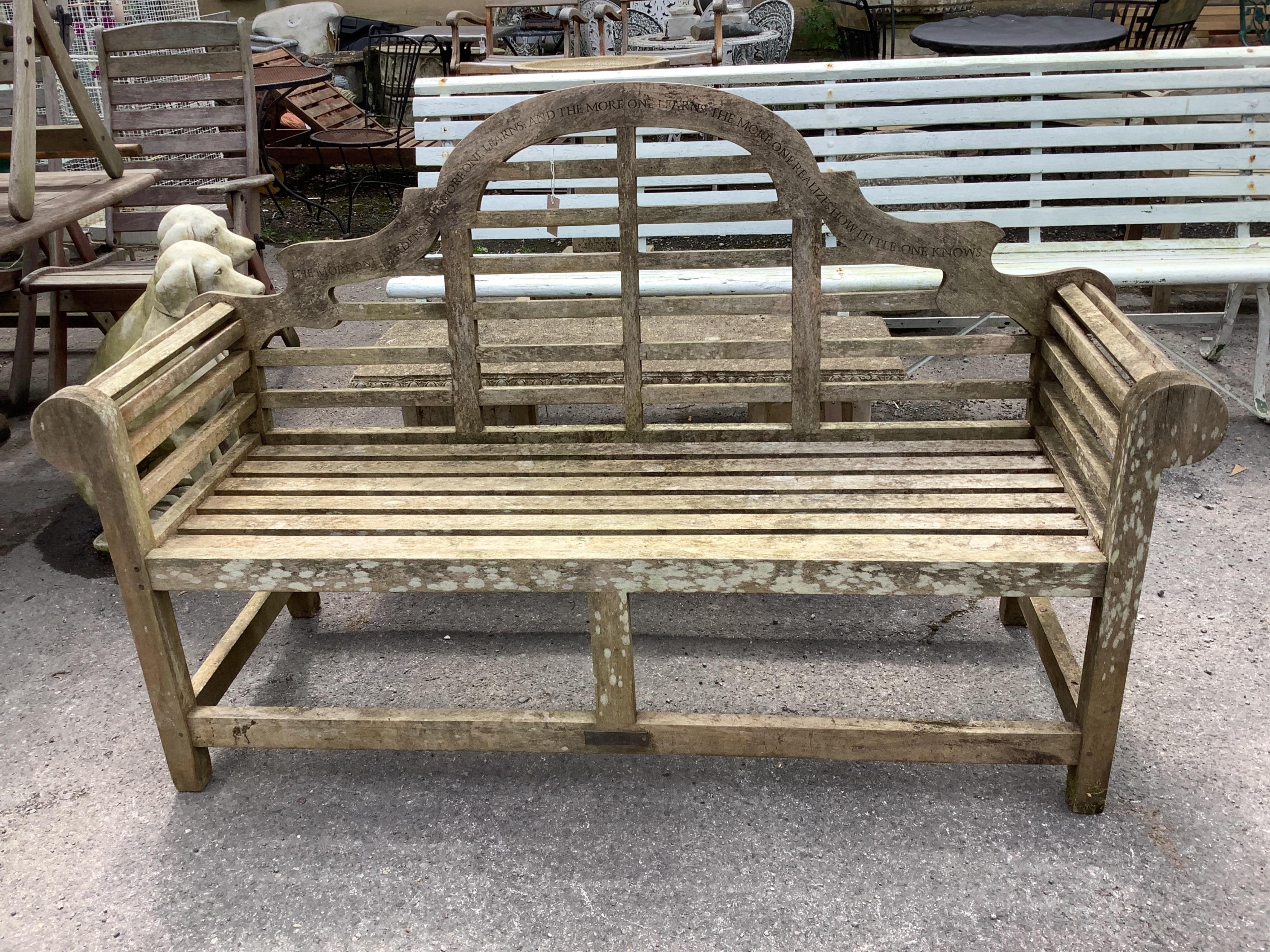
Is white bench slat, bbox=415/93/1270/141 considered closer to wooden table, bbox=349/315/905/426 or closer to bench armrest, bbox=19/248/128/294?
wooden table, bbox=349/315/905/426

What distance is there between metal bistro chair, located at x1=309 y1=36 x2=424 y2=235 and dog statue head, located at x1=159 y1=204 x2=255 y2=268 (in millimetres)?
3454

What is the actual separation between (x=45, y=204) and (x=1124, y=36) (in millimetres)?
5211

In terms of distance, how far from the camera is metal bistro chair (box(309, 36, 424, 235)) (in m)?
7.25

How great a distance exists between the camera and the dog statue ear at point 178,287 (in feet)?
10.0

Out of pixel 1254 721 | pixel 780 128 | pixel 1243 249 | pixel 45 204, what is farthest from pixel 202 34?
pixel 1254 721

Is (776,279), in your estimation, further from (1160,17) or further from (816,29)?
(816,29)

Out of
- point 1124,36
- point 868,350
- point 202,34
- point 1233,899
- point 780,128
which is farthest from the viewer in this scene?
point 1124,36

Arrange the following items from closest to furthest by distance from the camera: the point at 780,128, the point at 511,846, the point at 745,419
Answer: the point at 511,846 → the point at 780,128 → the point at 745,419

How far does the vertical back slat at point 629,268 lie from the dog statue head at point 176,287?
117cm

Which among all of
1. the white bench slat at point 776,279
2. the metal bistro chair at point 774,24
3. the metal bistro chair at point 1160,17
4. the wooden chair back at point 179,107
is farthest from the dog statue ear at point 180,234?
the metal bistro chair at point 774,24

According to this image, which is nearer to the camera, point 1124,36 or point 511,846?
point 511,846

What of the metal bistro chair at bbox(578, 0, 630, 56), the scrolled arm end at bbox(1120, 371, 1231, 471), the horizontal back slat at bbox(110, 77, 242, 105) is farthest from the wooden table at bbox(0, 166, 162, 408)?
the scrolled arm end at bbox(1120, 371, 1231, 471)

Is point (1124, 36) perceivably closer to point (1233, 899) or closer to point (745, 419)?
point (745, 419)

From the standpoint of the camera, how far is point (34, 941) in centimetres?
202
